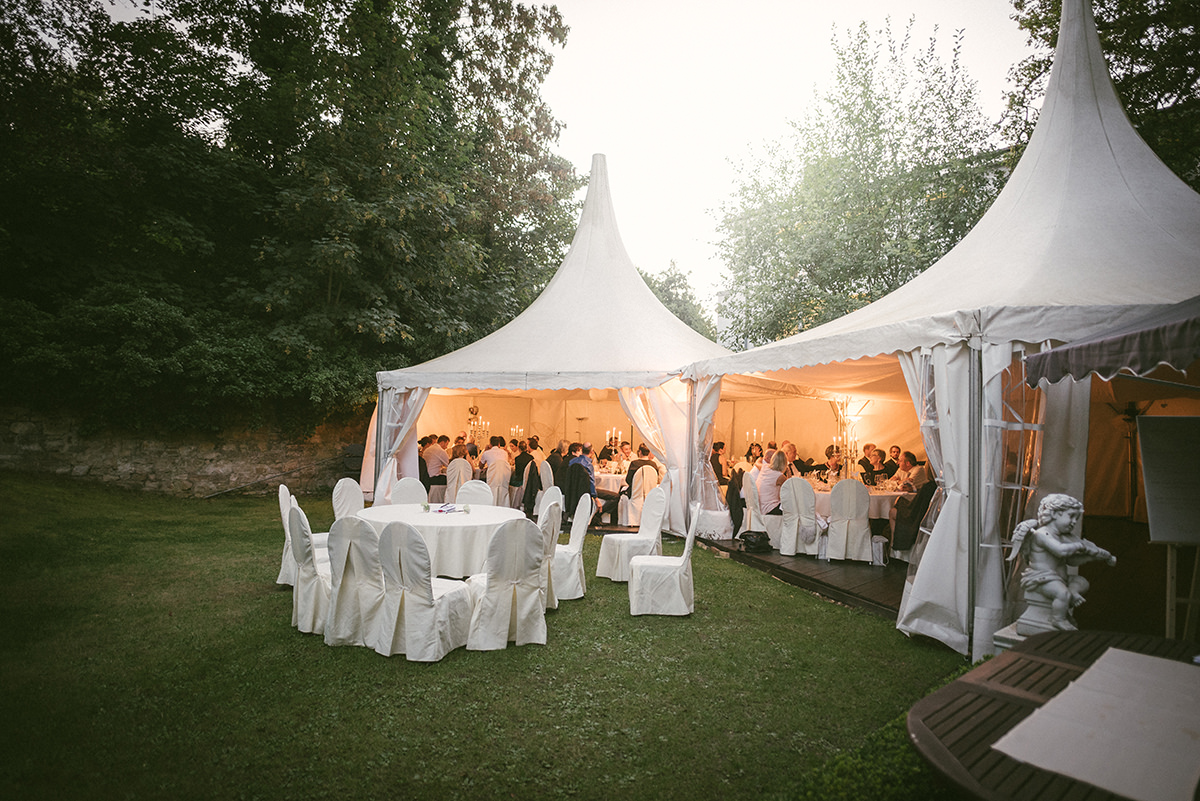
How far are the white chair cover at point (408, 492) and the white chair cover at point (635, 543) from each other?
2294 millimetres

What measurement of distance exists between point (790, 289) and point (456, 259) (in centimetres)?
923

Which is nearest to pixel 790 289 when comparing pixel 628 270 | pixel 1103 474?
pixel 628 270

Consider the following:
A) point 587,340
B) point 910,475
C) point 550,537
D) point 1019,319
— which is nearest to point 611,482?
point 587,340

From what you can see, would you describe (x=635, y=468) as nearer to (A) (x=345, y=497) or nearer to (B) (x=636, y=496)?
(B) (x=636, y=496)

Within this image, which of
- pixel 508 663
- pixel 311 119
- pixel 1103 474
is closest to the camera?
pixel 508 663

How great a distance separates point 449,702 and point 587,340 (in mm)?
7246

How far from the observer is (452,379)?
959 centimetres

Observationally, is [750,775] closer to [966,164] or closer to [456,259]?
[456,259]

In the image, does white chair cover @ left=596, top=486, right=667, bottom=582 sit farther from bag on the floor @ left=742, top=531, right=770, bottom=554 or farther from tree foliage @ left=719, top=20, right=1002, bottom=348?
tree foliage @ left=719, top=20, right=1002, bottom=348

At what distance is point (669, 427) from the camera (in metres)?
9.12

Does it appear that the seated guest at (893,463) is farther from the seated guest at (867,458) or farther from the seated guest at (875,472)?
the seated guest at (867,458)

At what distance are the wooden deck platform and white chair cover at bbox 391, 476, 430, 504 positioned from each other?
4.12m

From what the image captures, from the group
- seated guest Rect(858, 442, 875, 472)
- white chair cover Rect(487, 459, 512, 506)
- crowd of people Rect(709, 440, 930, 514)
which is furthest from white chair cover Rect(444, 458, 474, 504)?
seated guest Rect(858, 442, 875, 472)

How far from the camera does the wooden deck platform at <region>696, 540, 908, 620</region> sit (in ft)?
18.3
